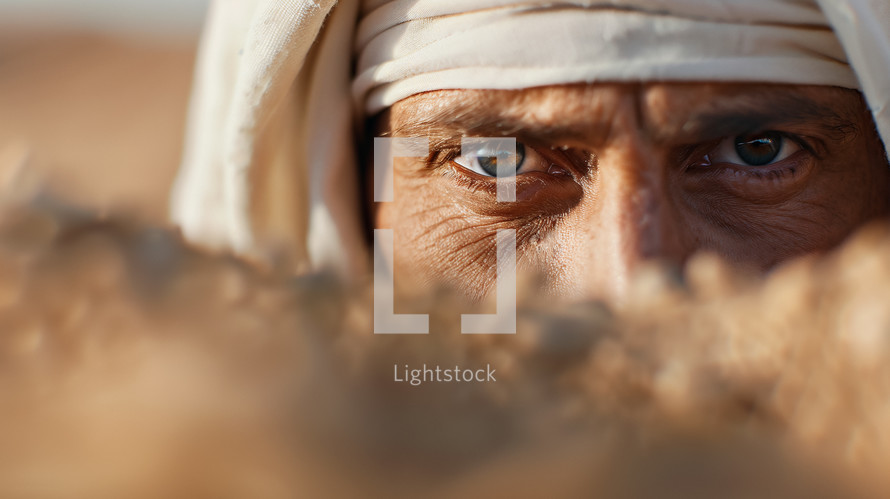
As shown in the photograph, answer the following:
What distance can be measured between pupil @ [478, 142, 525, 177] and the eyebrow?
68 mm

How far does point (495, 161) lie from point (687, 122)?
1.24ft

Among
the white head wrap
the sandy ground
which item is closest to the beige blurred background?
the sandy ground

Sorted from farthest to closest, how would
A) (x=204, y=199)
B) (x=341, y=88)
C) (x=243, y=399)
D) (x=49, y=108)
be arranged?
(x=49, y=108) → (x=204, y=199) → (x=341, y=88) → (x=243, y=399)

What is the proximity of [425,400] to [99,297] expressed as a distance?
0.14m

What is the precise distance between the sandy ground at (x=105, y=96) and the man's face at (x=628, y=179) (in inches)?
161

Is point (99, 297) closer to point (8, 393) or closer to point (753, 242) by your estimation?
point (8, 393)

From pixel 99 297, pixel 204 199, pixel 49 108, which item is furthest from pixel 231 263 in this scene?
pixel 49 108

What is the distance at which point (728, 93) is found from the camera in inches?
49.3

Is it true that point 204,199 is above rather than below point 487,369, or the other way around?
above

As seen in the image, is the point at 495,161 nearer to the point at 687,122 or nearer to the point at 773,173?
the point at 687,122

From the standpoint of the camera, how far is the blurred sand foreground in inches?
10.9

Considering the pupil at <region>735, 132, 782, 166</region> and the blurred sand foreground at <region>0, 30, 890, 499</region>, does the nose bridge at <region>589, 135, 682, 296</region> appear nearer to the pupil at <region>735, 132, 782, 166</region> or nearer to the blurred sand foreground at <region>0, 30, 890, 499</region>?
the pupil at <region>735, 132, 782, 166</region>

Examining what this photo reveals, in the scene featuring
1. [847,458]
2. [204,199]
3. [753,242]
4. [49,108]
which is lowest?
[847,458]

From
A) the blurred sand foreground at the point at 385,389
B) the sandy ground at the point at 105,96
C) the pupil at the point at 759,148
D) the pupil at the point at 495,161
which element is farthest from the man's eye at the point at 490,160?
the sandy ground at the point at 105,96
